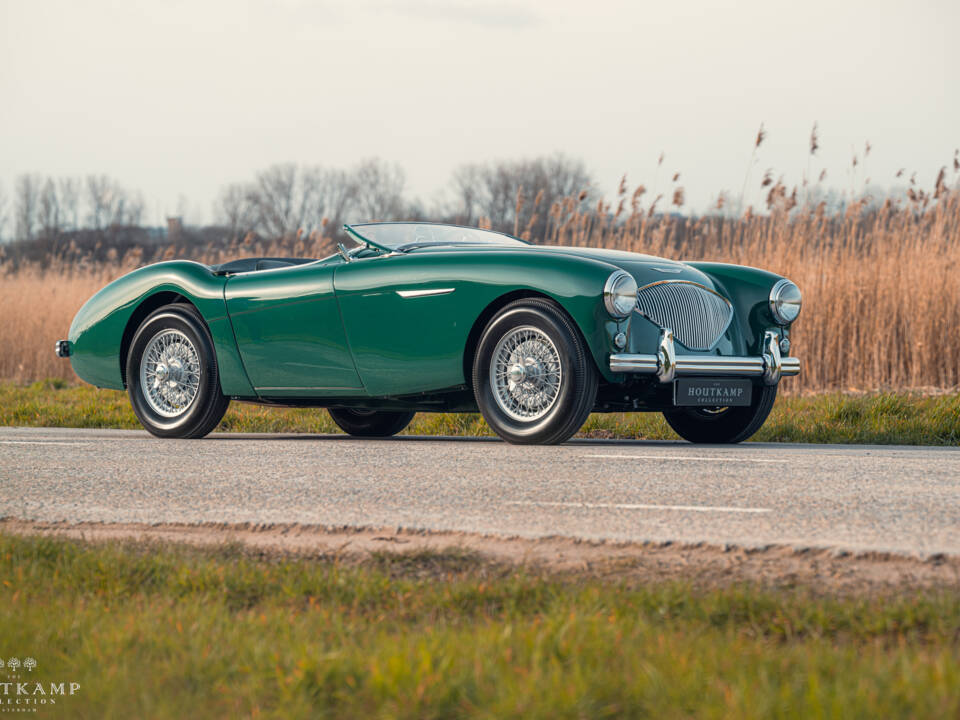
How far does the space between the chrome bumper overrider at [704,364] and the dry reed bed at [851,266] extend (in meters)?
3.68

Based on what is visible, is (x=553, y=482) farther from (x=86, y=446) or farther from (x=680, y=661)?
(x=86, y=446)

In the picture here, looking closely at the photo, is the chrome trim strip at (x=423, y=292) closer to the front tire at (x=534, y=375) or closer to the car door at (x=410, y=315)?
the car door at (x=410, y=315)

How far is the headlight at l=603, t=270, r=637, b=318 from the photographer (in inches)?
252

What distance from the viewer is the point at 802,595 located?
317 cm

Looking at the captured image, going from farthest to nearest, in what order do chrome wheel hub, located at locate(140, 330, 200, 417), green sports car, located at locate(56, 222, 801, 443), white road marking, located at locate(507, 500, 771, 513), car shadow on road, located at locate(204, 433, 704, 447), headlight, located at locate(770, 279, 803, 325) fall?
1. chrome wheel hub, located at locate(140, 330, 200, 417)
2. car shadow on road, located at locate(204, 433, 704, 447)
3. headlight, located at locate(770, 279, 803, 325)
4. green sports car, located at locate(56, 222, 801, 443)
5. white road marking, located at locate(507, 500, 771, 513)

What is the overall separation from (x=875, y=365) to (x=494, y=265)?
5.36 meters

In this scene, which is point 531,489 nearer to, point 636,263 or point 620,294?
point 620,294

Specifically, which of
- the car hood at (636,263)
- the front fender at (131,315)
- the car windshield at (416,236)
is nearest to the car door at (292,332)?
the front fender at (131,315)

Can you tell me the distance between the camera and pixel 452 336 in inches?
272

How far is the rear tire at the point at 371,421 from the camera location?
884 cm

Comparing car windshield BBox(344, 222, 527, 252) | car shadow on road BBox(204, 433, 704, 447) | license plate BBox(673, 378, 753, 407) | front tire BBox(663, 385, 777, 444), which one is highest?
car windshield BBox(344, 222, 527, 252)

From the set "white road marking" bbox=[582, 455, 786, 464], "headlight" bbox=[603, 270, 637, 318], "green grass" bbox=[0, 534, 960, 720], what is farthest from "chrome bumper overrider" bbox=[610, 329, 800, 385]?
"green grass" bbox=[0, 534, 960, 720]

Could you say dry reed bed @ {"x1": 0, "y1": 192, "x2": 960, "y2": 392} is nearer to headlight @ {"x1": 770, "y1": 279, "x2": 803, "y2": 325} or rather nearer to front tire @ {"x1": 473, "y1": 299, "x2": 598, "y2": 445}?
headlight @ {"x1": 770, "y1": 279, "x2": 803, "y2": 325}

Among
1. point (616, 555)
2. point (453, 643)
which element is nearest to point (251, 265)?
point (616, 555)
